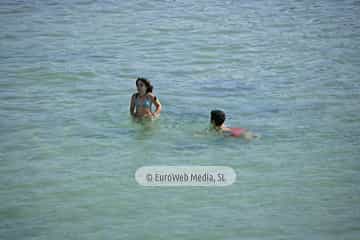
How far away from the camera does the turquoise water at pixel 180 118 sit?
29.9 ft

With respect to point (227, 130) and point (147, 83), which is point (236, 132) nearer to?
point (227, 130)

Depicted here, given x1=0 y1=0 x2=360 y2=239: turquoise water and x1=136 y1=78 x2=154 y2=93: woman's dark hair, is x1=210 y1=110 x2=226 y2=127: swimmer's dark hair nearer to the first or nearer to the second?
x1=0 y1=0 x2=360 y2=239: turquoise water

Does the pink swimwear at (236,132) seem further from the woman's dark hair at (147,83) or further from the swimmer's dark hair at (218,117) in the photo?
the woman's dark hair at (147,83)

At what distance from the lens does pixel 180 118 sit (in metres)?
12.4

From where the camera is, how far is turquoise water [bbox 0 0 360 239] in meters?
9.12

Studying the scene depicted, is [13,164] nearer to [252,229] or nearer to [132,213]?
[132,213]

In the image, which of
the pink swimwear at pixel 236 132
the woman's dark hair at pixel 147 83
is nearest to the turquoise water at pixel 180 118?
the pink swimwear at pixel 236 132

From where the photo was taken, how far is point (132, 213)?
9219 millimetres

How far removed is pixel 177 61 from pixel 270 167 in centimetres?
594
